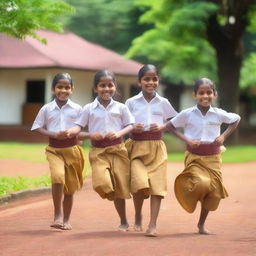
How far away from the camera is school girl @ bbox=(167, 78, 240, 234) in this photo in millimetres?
8062

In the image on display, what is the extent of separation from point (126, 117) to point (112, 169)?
0.60 m

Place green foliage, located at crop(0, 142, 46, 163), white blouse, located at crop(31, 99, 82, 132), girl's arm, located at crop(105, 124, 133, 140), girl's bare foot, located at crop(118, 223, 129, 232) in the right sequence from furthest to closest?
1. green foliage, located at crop(0, 142, 46, 163)
2. white blouse, located at crop(31, 99, 82, 132)
3. girl's bare foot, located at crop(118, 223, 129, 232)
4. girl's arm, located at crop(105, 124, 133, 140)

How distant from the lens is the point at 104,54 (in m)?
32.7

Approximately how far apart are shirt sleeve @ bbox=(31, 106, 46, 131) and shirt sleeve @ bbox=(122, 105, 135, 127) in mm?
987

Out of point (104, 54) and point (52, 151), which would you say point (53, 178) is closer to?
point (52, 151)

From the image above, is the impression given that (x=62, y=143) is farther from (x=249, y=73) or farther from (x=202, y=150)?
(x=249, y=73)

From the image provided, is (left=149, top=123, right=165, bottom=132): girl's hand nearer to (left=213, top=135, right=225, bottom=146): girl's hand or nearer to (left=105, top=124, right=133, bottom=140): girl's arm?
(left=105, top=124, right=133, bottom=140): girl's arm

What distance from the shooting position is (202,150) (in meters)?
8.09

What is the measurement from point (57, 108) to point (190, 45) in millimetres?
24140

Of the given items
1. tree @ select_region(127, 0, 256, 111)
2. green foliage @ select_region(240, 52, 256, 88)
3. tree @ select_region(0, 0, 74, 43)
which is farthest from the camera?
green foliage @ select_region(240, 52, 256, 88)

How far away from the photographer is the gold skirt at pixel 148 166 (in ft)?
26.0

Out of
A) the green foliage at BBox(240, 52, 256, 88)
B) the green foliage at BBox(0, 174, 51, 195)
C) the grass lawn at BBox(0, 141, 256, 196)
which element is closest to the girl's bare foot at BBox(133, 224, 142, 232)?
the green foliage at BBox(0, 174, 51, 195)

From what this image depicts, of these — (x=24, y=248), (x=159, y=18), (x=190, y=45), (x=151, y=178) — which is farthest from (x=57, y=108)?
(x=190, y=45)

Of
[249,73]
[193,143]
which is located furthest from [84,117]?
[249,73]
